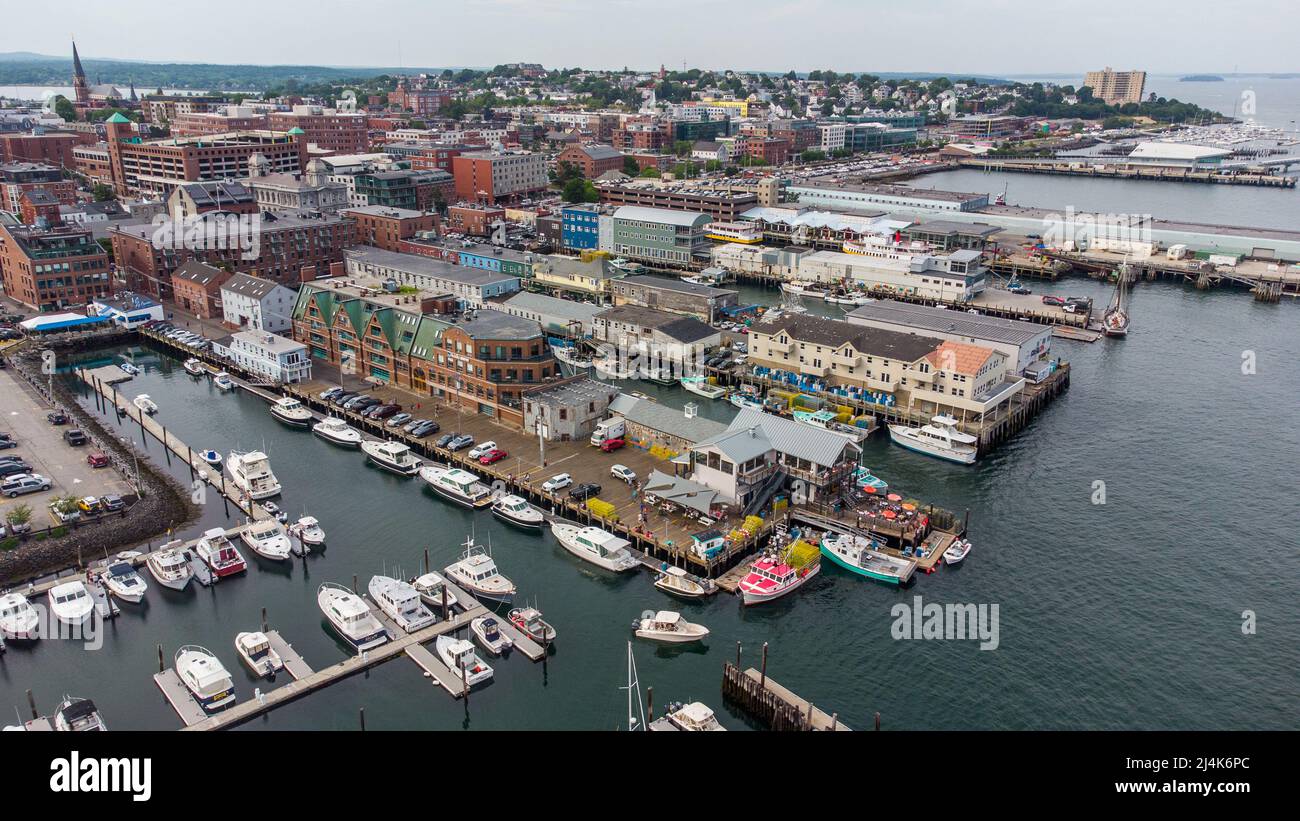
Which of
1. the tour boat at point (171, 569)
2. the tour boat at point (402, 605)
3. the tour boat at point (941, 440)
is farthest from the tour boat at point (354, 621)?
the tour boat at point (941, 440)

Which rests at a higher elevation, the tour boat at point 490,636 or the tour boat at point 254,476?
the tour boat at point 254,476

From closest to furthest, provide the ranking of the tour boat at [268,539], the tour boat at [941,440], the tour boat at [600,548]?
the tour boat at [600,548] → the tour boat at [268,539] → the tour boat at [941,440]

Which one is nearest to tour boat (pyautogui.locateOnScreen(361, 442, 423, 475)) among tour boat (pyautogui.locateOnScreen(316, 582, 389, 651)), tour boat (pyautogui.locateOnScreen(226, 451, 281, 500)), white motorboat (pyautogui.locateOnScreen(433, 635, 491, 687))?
tour boat (pyautogui.locateOnScreen(226, 451, 281, 500))

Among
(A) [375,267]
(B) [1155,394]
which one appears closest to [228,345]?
(A) [375,267]

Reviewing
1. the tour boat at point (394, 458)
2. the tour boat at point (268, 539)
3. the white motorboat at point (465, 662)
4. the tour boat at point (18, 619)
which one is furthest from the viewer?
the tour boat at point (394, 458)

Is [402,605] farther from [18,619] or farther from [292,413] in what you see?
[292,413]

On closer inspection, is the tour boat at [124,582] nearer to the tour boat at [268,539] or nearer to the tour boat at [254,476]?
the tour boat at [268,539]
